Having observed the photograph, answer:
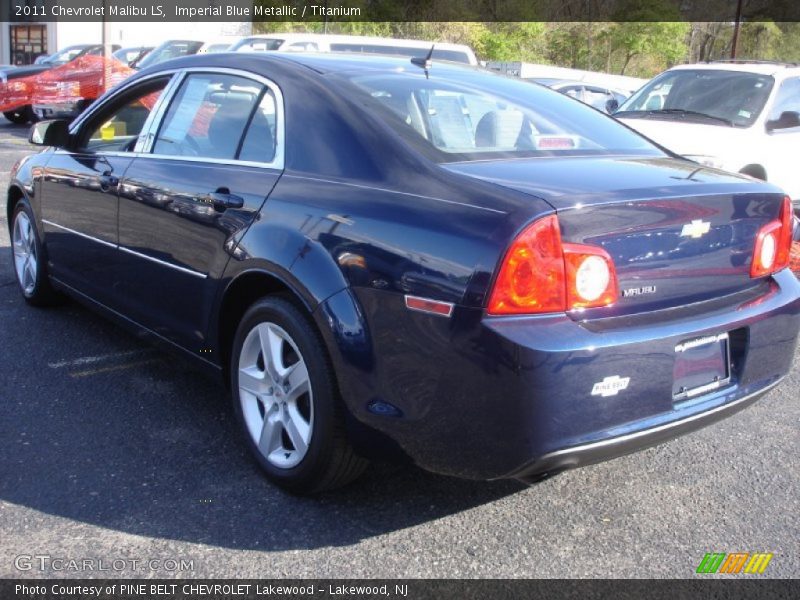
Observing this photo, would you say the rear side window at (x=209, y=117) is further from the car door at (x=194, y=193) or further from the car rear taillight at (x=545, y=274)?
the car rear taillight at (x=545, y=274)

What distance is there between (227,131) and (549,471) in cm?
203

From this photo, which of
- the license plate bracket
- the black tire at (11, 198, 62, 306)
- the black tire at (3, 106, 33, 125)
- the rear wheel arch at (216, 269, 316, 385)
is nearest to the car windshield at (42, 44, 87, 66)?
the black tire at (3, 106, 33, 125)

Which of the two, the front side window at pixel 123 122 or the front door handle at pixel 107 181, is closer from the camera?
the front door handle at pixel 107 181

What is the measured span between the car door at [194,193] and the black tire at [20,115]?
50.4 ft

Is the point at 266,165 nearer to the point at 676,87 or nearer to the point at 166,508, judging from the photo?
the point at 166,508

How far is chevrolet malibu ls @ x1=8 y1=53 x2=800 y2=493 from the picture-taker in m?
2.60

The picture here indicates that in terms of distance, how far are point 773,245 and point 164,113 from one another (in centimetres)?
278

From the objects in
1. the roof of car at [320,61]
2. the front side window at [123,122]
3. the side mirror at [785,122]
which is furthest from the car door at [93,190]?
the side mirror at [785,122]

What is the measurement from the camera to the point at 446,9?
39.8 m

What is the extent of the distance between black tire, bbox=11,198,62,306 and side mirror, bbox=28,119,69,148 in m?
0.47

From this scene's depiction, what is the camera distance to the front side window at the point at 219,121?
141 inches

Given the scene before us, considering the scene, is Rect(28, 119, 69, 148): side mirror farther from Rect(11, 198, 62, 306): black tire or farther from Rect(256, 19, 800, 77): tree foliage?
Rect(256, 19, 800, 77): tree foliage

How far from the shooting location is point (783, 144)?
8.10 meters

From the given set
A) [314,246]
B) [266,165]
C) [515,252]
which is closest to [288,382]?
[314,246]
